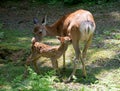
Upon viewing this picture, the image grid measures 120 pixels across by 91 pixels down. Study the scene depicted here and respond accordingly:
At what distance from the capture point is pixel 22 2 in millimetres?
17516

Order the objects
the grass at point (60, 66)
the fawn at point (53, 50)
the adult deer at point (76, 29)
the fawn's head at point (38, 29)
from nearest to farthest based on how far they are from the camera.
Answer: the grass at point (60, 66) → the adult deer at point (76, 29) → the fawn at point (53, 50) → the fawn's head at point (38, 29)

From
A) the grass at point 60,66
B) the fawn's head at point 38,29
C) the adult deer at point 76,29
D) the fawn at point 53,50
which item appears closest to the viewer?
the grass at point 60,66

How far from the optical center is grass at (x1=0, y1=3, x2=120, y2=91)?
6.24m

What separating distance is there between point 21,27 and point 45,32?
4997 millimetres

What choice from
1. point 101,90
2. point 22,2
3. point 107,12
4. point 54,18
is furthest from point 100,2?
point 101,90

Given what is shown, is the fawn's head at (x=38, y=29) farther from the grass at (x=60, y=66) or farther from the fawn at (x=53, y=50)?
the grass at (x=60, y=66)

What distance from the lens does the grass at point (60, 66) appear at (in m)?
6.24

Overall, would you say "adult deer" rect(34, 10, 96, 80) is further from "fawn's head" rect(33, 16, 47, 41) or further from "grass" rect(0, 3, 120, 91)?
"grass" rect(0, 3, 120, 91)

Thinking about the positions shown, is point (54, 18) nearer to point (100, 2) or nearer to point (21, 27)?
point (21, 27)

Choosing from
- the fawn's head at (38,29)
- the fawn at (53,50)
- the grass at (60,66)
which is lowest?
the grass at (60,66)

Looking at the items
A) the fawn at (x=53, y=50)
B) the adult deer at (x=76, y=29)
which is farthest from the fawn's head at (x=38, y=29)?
the fawn at (x=53, y=50)

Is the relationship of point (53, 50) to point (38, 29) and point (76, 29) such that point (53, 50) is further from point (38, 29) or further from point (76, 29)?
point (38, 29)

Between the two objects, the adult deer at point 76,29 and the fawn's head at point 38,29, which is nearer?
the adult deer at point 76,29

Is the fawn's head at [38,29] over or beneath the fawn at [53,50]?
over
